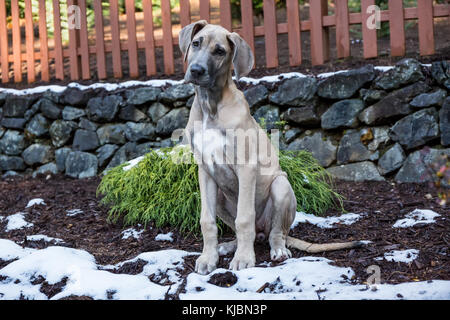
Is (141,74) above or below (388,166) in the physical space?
above

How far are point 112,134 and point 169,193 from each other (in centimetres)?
243

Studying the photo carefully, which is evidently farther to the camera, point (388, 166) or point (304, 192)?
point (388, 166)

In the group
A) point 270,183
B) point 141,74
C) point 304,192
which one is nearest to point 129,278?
point 270,183

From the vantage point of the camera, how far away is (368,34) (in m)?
5.84

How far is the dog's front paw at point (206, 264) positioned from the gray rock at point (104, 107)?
3.78 meters

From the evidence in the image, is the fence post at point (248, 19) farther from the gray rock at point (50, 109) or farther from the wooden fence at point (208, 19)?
the gray rock at point (50, 109)

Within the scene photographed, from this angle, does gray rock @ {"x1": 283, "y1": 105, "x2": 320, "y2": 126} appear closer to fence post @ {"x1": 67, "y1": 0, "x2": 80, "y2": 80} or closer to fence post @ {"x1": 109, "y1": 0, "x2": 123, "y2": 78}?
fence post @ {"x1": 109, "y1": 0, "x2": 123, "y2": 78}

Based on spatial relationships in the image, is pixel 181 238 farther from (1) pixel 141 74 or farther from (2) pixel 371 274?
(1) pixel 141 74

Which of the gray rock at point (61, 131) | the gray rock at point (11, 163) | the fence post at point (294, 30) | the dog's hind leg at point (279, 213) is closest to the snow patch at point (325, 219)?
the dog's hind leg at point (279, 213)

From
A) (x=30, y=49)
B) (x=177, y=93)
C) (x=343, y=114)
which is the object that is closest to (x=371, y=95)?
(x=343, y=114)

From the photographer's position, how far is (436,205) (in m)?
4.56

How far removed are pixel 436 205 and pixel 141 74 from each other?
14.4 feet

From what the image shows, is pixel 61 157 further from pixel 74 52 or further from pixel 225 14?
pixel 225 14

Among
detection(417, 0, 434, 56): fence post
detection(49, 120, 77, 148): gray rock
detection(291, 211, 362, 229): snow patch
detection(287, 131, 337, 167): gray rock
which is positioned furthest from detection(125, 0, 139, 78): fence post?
detection(417, 0, 434, 56): fence post
